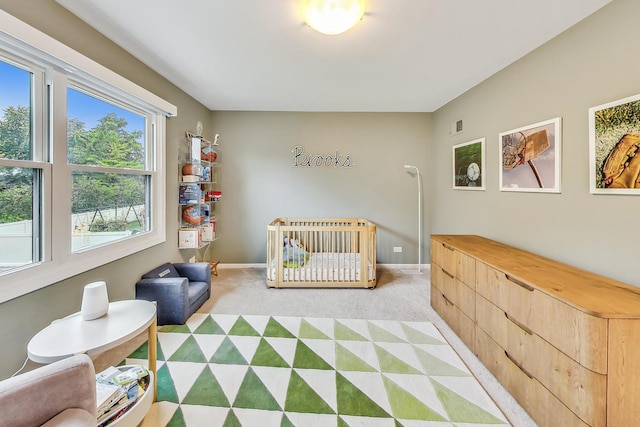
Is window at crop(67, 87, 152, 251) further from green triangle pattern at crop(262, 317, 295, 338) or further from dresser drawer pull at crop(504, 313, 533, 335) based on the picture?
dresser drawer pull at crop(504, 313, 533, 335)

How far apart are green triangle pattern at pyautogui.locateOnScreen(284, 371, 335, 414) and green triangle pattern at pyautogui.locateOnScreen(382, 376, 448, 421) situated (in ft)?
1.24

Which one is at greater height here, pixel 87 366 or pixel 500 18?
pixel 500 18

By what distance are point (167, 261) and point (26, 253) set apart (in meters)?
1.36

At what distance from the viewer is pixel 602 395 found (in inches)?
42.8

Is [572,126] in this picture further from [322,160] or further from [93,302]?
[93,302]

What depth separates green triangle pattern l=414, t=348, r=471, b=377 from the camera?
5.71 feet

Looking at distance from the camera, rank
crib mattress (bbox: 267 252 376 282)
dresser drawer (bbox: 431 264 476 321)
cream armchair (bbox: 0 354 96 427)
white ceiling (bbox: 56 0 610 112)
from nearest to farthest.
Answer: cream armchair (bbox: 0 354 96 427)
white ceiling (bbox: 56 0 610 112)
dresser drawer (bbox: 431 264 476 321)
crib mattress (bbox: 267 252 376 282)

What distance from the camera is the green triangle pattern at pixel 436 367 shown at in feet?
5.71

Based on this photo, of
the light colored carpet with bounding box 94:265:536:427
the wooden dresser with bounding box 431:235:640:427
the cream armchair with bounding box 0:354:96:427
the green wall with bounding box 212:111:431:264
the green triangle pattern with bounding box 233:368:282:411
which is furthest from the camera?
the green wall with bounding box 212:111:431:264

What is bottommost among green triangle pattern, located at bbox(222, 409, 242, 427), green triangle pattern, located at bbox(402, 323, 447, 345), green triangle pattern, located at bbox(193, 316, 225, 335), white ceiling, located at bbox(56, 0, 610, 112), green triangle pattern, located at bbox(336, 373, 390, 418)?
green triangle pattern, located at bbox(222, 409, 242, 427)

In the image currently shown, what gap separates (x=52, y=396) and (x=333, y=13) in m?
2.22

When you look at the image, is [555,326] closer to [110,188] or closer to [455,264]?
[455,264]

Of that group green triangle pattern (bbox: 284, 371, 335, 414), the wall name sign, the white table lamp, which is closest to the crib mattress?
the wall name sign

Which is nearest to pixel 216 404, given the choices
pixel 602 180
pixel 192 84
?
pixel 602 180
